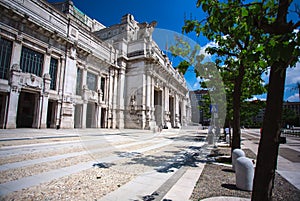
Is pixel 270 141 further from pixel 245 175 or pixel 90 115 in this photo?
pixel 90 115

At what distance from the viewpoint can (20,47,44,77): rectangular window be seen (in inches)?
701

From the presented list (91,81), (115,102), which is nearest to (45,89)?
(91,81)

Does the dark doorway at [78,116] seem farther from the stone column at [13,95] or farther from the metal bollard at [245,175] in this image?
the metal bollard at [245,175]

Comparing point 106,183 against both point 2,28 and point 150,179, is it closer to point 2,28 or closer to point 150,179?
point 150,179

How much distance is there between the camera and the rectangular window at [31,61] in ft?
58.5

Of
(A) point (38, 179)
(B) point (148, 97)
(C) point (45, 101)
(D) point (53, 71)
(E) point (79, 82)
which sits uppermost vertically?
(D) point (53, 71)

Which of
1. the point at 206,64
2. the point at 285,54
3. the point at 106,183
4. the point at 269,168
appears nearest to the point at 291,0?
the point at 285,54

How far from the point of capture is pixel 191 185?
14.4 feet

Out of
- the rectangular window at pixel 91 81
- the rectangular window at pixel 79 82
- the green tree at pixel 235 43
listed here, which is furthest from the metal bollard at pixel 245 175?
the rectangular window at pixel 91 81

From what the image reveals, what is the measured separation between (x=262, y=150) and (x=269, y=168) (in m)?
0.28

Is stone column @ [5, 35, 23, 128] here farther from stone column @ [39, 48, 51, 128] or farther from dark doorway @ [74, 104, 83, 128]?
dark doorway @ [74, 104, 83, 128]

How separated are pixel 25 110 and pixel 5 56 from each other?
9.82m

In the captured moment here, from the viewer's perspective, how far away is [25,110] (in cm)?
2331

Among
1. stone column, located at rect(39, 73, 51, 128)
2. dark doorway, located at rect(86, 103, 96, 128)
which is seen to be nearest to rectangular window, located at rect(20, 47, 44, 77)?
stone column, located at rect(39, 73, 51, 128)
